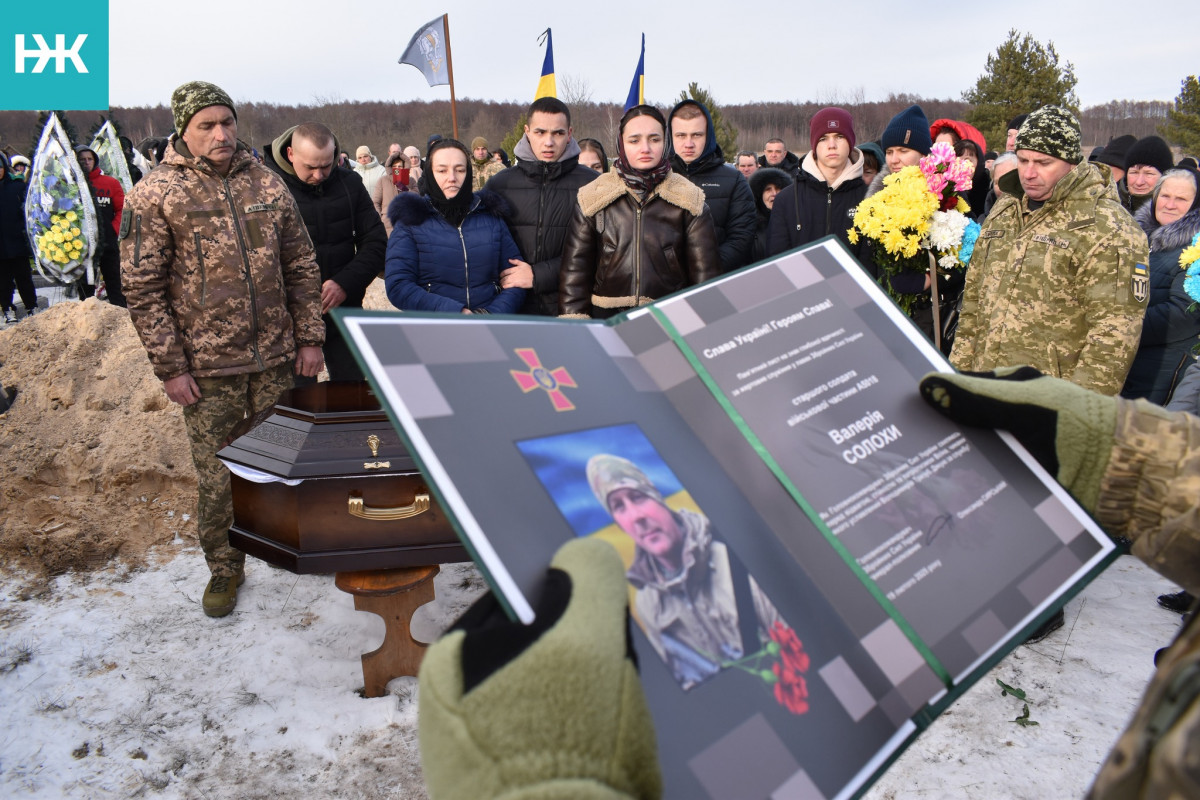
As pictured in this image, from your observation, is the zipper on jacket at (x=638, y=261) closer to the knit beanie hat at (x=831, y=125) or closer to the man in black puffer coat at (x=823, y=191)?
the man in black puffer coat at (x=823, y=191)

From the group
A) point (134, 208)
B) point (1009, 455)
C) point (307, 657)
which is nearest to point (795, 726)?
point (1009, 455)

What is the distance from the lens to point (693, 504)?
89 cm

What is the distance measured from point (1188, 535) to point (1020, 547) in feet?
0.87

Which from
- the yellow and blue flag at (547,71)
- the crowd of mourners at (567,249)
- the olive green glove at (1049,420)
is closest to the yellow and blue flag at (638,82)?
the yellow and blue flag at (547,71)

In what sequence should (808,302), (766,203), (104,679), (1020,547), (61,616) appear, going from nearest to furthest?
(1020,547) < (808,302) < (104,679) < (61,616) < (766,203)

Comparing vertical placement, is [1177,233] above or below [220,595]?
above

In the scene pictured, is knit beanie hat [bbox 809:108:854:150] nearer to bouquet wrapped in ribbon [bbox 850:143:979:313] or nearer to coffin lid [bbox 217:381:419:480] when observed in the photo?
bouquet wrapped in ribbon [bbox 850:143:979:313]

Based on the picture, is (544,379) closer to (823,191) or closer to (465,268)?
(465,268)

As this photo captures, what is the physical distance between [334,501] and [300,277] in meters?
1.39

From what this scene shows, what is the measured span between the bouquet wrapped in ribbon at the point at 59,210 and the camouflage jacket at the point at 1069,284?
25.7 feet

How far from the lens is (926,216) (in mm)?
3309

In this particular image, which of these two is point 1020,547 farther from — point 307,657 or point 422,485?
point 307,657

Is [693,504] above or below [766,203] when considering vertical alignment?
below

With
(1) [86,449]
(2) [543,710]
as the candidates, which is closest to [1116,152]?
(2) [543,710]
